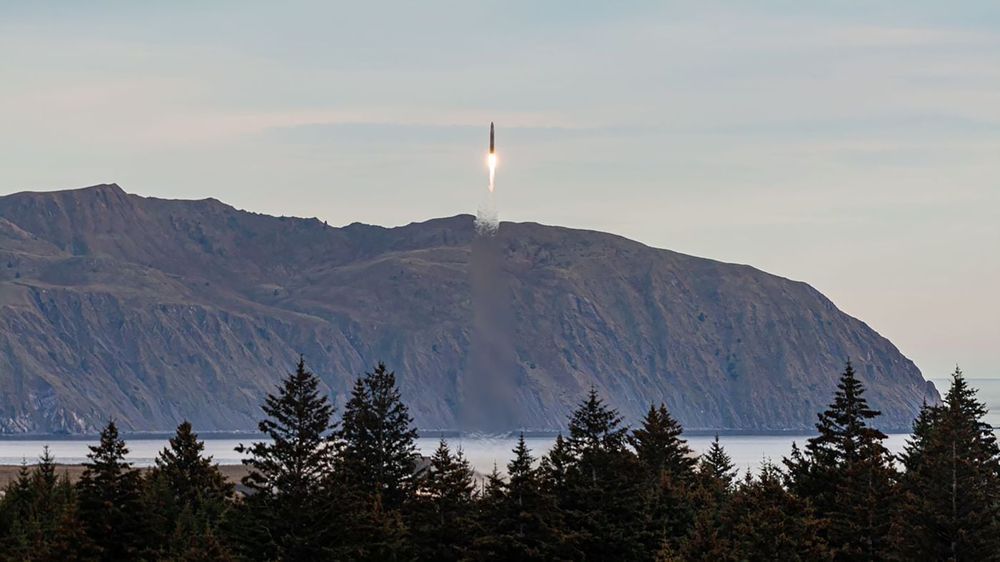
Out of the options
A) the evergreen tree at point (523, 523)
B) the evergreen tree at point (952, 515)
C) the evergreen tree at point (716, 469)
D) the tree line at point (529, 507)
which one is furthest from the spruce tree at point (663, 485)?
the evergreen tree at point (952, 515)

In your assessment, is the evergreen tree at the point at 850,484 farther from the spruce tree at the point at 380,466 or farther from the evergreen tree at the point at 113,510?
the evergreen tree at the point at 113,510

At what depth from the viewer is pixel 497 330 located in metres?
182

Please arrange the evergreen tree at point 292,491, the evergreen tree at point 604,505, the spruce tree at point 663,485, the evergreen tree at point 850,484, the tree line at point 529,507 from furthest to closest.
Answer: the spruce tree at point 663,485
the evergreen tree at point 604,505
the evergreen tree at point 292,491
the evergreen tree at point 850,484
the tree line at point 529,507

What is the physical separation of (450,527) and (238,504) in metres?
13.1

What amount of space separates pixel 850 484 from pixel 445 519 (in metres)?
24.6

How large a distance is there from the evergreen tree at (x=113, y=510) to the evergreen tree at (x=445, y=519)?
1937 cm

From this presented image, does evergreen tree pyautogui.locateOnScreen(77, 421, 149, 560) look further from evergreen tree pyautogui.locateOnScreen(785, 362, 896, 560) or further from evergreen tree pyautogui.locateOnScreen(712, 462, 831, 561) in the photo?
evergreen tree pyautogui.locateOnScreen(785, 362, 896, 560)

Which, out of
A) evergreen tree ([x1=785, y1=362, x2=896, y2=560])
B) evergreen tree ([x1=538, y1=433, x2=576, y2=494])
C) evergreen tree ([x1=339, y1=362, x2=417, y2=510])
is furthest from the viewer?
evergreen tree ([x1=339, y1=362, x2=417, y2=510])

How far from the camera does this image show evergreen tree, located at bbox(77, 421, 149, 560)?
387 ft

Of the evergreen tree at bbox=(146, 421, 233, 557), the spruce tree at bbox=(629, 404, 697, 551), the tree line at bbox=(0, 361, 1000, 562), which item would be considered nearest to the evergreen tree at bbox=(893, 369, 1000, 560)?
the tree line at bbox=(0, 361, 1000, 562)

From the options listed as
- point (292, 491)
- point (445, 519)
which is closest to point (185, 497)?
point (292, 491)

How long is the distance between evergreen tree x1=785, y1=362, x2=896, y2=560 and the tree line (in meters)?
0.14

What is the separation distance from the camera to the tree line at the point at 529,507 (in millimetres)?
94375

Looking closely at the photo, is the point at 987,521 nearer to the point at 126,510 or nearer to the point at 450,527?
the point at 450,527
